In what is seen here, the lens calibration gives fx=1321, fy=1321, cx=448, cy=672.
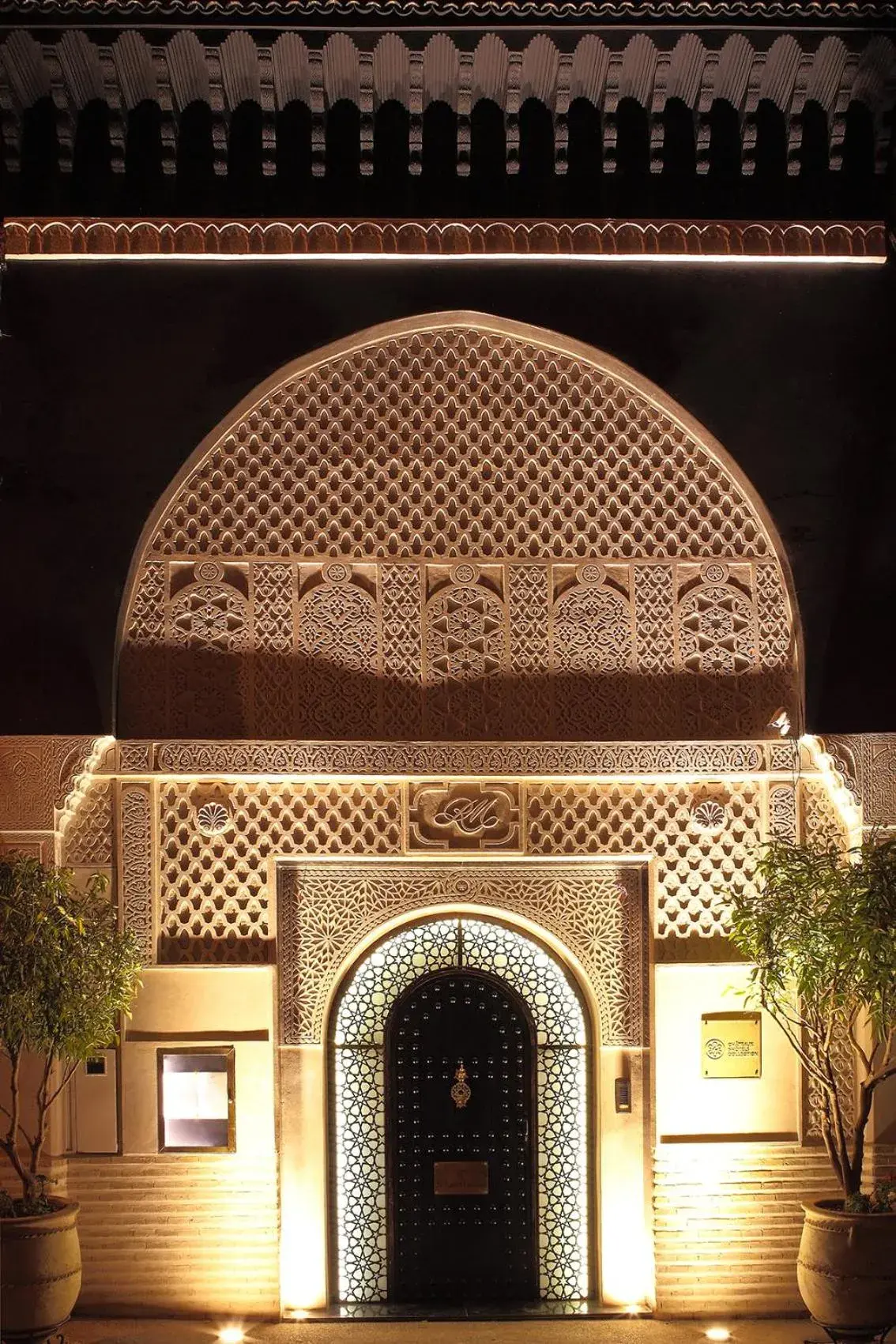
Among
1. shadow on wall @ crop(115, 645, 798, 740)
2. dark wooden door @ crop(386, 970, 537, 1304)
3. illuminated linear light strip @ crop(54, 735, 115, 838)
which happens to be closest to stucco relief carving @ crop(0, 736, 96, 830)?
illuminated linear light strip @ crop(54, 735, 115, 838)

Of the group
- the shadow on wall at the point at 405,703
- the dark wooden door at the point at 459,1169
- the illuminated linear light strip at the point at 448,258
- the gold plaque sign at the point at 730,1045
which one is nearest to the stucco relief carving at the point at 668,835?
the shadow on wall at the point at 405,703

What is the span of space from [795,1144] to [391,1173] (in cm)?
165

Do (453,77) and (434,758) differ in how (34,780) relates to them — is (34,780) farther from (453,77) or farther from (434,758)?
(453,77)

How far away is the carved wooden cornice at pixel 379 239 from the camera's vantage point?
5453mm

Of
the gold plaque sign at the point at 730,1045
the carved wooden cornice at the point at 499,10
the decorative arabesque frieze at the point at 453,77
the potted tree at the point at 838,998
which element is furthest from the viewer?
the gold plaque sign at the point at 730,1045

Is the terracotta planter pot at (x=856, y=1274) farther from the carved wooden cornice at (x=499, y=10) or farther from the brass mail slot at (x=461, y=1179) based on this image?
the carved wooden cornice at (x=499, y=10)

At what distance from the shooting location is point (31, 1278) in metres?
4.62

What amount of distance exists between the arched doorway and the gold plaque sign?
0.49 meters

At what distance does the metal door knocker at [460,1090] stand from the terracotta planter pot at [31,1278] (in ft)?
5.33

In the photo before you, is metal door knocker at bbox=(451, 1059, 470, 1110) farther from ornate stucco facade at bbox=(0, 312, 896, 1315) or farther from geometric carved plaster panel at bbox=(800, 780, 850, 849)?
geometric carved plaster panel at bbox=(800, 780, 850, 849)

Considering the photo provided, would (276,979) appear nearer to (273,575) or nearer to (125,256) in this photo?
(273,575)

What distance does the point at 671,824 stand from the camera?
5496mm

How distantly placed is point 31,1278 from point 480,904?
215cm

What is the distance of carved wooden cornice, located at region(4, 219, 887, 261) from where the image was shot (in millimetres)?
5453
